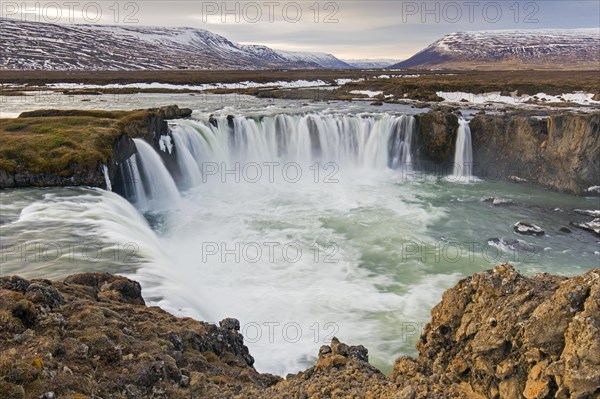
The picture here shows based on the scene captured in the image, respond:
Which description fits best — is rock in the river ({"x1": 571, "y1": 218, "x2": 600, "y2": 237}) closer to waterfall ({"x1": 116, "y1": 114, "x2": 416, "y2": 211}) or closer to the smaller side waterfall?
the smaller side waterfall

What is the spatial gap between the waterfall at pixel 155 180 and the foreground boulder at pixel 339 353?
17876 mm

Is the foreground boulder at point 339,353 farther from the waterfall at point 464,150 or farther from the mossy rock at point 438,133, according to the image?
the mossy rock at point 438,133

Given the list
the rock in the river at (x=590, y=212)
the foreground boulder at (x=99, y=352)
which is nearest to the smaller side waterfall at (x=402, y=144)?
the rock in the river at (x=590, y=212)

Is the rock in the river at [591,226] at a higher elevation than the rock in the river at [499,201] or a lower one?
lower

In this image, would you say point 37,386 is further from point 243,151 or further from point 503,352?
point 243,151

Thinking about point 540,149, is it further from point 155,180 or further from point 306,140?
point 155,180

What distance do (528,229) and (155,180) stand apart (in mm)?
21715

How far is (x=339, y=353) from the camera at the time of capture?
8023 millimetres

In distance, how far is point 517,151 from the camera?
3459cm

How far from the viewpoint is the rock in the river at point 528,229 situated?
2305cm

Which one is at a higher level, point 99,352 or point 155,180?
point 155,180

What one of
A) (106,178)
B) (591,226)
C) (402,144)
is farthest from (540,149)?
(106,178)

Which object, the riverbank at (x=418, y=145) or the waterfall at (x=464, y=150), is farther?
the waterfall at (x=464, y=150)

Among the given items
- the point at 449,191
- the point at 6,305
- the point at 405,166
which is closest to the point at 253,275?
the point at 6,305
